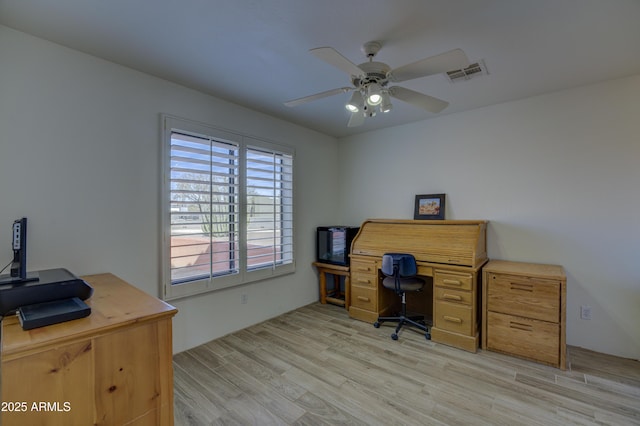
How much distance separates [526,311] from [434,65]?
2.34 meters

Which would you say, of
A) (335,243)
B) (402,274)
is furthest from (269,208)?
(402,274)

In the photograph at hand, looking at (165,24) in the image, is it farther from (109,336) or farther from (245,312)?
(245,312)

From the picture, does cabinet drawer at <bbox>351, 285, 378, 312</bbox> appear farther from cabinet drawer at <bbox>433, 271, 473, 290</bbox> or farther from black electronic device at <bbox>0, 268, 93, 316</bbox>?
black electronic device at <bbox>0, 268, 93, 316</bbox>

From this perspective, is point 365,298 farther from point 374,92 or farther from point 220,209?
point 374,92

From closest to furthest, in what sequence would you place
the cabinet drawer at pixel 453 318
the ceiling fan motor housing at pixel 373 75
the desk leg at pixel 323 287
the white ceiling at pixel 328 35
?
the white ceiling at pixel 328 35 → the ceiling fan motor housing at pixel 373 75 → the cabinet drawer at pixel 453 318 → the desk leg at pixel 323 287

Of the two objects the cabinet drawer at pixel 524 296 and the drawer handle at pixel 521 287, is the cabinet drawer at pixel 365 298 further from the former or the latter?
the drawer handle at pixel 521 287

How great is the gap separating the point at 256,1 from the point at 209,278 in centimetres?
241

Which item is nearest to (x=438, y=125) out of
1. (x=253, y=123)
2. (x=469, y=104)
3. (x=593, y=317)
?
(x=469, y=104)

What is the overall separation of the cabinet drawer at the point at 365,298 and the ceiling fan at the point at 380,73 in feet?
7.15

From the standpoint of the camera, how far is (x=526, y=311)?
102 inches

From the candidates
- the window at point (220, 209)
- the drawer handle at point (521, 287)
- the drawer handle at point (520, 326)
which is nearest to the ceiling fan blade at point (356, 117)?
the window at point (220, 209)

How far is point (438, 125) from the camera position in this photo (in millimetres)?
3654

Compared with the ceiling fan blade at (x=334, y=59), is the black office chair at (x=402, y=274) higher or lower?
lower

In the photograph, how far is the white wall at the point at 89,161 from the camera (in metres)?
1.90
